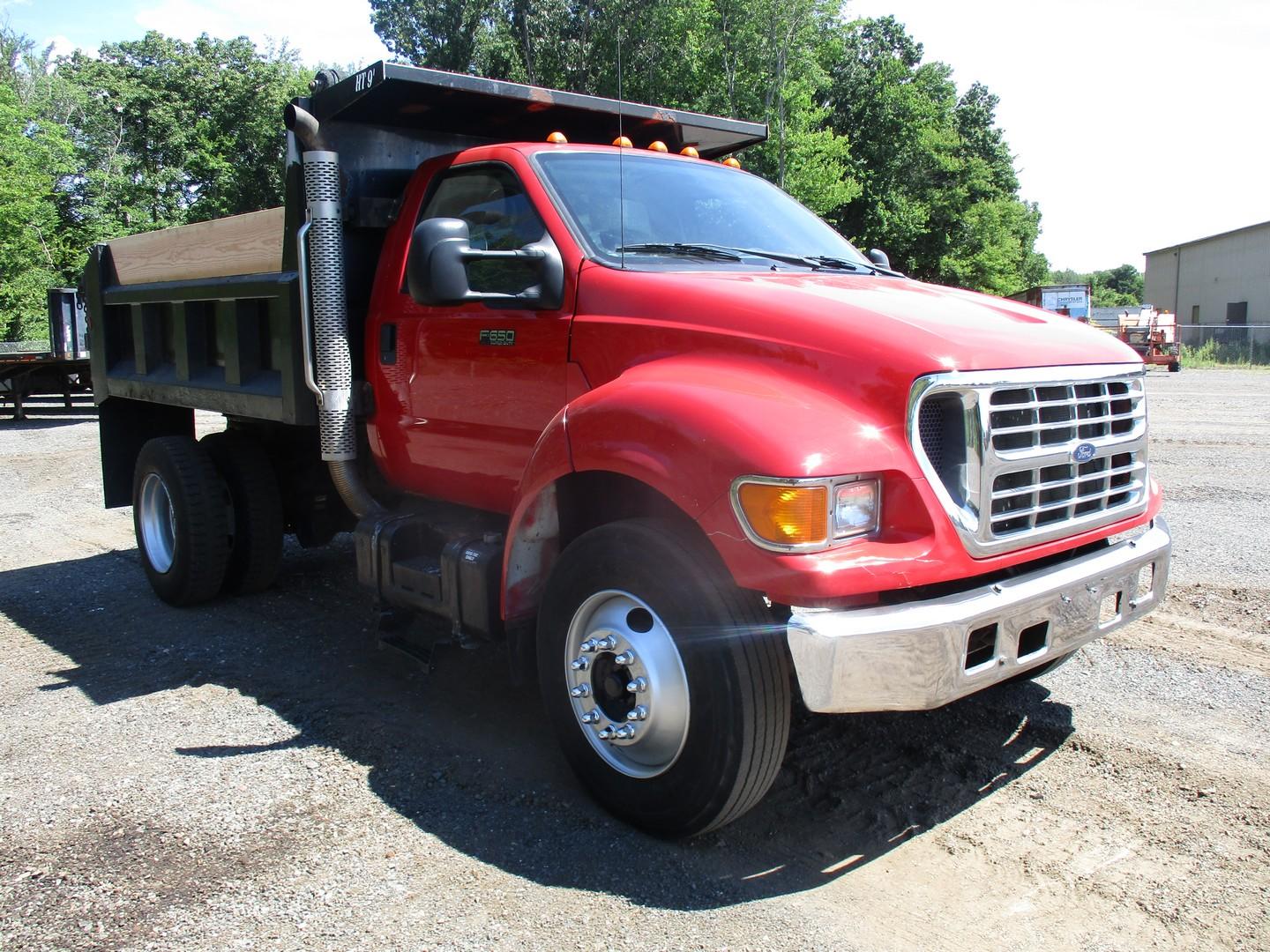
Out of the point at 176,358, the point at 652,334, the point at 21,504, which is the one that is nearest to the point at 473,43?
the point at 21,504

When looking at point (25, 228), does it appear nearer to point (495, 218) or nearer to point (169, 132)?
point (169, 132)

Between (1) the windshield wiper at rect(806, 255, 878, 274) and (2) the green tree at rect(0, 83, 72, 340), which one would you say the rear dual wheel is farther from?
(2) the green tree at rect(0, 83, 72, 340)

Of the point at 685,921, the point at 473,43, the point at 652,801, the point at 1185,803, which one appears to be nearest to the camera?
the point at 685,921

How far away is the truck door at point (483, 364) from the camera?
396 centimetres

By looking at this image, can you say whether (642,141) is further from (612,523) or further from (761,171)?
(761,171)

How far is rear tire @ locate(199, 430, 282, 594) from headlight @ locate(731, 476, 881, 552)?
4.07 meters

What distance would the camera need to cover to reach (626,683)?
11.0 feet

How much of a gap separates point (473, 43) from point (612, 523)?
39261 millimetres

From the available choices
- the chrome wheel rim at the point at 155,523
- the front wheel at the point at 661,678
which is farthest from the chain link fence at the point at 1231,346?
the front wheel at the point at 661,678

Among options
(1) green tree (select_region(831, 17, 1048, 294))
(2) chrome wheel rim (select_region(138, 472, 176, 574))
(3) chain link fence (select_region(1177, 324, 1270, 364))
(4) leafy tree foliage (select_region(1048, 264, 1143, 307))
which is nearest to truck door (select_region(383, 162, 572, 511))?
(2) chrome wheel rim (select_region(138, 472, 176, 574))

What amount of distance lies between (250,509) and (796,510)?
4.25m

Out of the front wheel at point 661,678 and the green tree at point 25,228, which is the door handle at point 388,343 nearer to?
the front wheel at point 661,678

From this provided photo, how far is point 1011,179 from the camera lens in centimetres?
5356

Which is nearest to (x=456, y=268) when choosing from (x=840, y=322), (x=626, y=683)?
(x=840, y=322)
